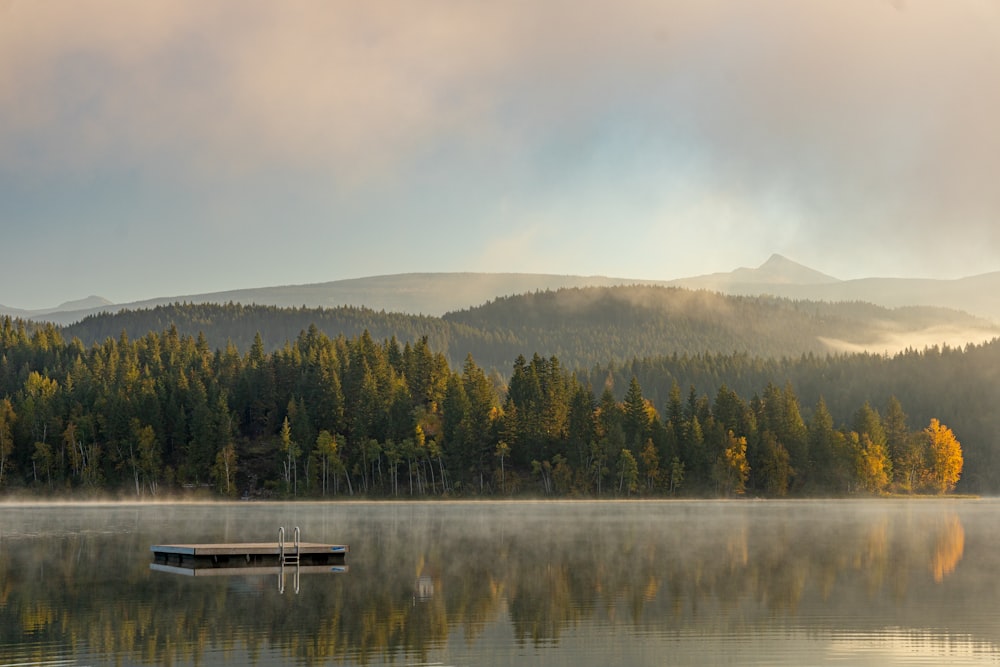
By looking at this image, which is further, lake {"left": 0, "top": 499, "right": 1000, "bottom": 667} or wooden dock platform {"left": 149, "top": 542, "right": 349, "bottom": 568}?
wooden dock platform {"left": 149, "top": 542, "right": 349, "bottom": 568}

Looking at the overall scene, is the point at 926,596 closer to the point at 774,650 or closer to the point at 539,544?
the point at 774,650

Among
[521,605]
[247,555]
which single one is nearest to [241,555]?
[247,555]

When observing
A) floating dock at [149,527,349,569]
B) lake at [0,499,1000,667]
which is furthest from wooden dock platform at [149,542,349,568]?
lake at [0,499,1000,667]

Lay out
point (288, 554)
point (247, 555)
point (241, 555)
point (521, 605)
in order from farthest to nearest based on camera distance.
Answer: point (288, 554) → point (247, 555) → point (241, 555) → point (521, 605)

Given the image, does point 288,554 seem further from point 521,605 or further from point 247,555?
point 521,605

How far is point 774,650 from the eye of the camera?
1521 inches

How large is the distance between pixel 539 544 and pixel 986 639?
154 feet

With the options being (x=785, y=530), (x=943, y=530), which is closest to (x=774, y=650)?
(x=785, y=530)

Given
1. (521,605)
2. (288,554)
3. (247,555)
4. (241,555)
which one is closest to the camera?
(521,605)

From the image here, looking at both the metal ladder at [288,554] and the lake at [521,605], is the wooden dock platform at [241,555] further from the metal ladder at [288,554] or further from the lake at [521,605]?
the lake at [521,605]

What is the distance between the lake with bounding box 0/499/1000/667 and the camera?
3762 cm

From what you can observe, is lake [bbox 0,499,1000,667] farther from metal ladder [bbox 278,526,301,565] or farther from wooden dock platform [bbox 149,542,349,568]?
metal ladder [bbox 278,526,301,565]

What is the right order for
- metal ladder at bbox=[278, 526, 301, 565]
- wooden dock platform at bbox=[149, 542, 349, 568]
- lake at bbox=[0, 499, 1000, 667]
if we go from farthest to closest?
1. metal ladder at bbox=[278, 526, 301, 565]
2. wooden dock platform at bbox=[149, 542, 349, 568]
3. lake at bbox=[0, 499, 1000, 667]

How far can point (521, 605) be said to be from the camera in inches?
1930
